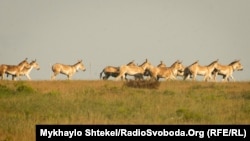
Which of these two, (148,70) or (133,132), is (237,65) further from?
(133,132)

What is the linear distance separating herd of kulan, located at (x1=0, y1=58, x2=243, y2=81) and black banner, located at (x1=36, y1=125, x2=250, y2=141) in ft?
89.7

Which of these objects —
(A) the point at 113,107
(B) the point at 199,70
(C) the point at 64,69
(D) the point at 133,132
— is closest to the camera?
(D) the point at 133,132

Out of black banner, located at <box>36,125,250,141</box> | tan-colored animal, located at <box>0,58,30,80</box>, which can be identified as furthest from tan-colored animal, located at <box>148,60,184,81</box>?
black banner, located at <box>36,125,250,141</box>

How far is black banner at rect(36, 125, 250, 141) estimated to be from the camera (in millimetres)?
16766

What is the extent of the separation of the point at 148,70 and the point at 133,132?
97.7 feet

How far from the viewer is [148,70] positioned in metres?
46.7

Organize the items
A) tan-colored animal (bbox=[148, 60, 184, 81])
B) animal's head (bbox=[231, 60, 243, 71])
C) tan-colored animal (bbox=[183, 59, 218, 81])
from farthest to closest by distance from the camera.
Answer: animal's head (bbox=[231, 60, 243, 71])
tan-colored animal (bbox=[183, 59, 218, 81])
tan-colored animal (bbox=[148, 60, 184, 81])

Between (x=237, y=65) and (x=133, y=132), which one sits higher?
(x=237, y=65)

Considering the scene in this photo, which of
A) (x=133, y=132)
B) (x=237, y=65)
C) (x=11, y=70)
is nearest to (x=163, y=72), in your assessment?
(x=237, y=65)

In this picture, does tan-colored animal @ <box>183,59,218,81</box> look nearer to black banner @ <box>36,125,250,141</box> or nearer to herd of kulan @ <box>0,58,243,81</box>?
herd of kulan @ <box>0,58,243,81</box>

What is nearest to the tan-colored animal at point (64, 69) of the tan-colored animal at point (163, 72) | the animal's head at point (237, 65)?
the tan-colored animal at point (163, 72)

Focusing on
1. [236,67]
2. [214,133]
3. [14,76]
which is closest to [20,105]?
[214,133]

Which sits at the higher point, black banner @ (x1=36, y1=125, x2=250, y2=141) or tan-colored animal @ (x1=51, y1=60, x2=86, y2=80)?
tan-colored animal @ (x1=51, y1=60, x2=86, y2=80)

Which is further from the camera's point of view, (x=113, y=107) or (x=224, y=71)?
(x=224, y=71)
